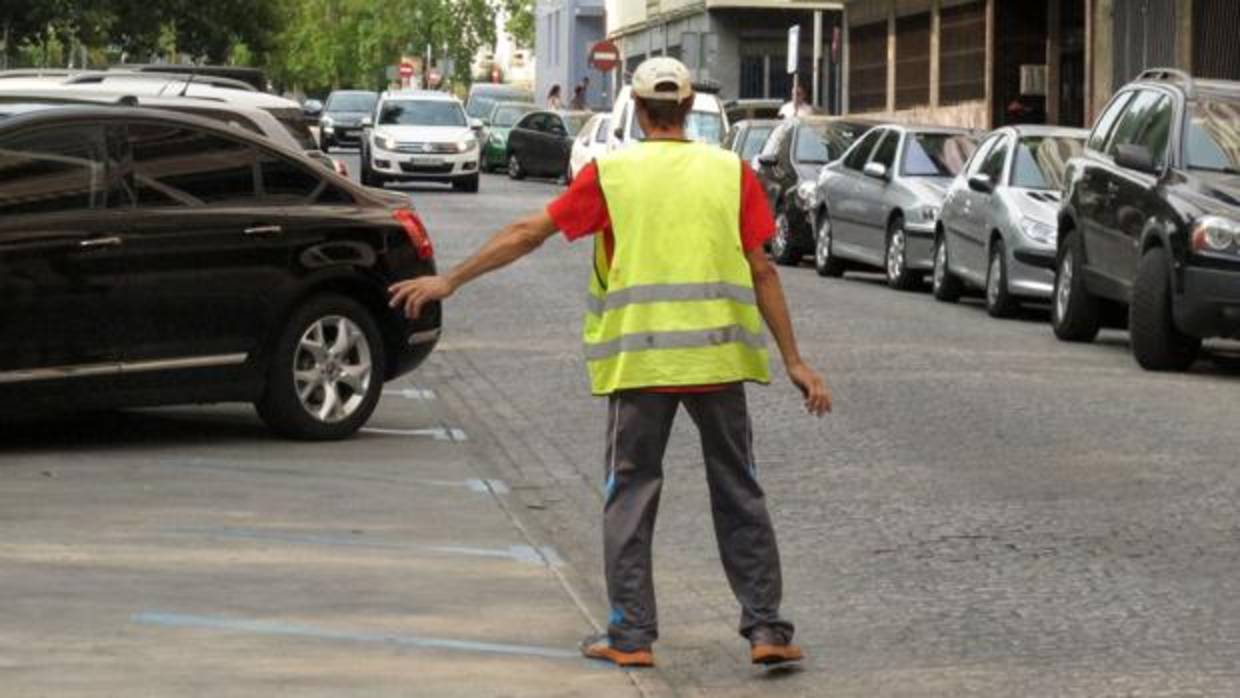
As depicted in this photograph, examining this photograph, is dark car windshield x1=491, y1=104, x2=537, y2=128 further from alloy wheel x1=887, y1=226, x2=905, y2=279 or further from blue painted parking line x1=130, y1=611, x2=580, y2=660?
blue painted parking line x1=130, y1=611, x2=580, y2=660

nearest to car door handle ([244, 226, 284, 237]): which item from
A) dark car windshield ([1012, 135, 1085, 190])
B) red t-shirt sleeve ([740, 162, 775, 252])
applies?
red t-shirt sleeve ([740, 162, 775, 252])

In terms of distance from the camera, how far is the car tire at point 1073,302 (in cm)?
2119

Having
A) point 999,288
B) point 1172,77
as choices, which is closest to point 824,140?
point 999,288

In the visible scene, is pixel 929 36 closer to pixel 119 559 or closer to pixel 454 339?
pixel 454 339

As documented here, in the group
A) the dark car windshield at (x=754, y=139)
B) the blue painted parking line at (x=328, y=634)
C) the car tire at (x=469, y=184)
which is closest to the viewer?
the blue painted parking line at (x=328, y=634)

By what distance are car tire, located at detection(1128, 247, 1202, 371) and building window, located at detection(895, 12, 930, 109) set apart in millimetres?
34859

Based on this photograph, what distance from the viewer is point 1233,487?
1284cm

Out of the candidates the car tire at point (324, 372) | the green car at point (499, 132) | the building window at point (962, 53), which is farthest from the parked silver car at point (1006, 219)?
the green car at point (499, 132)

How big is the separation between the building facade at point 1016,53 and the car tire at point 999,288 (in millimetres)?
13348

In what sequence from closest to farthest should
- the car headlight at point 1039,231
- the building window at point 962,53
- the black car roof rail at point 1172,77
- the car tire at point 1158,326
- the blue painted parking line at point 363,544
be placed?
the blue painted parking line at point 363,544 < the car tire at point 1158,326 < the black car roof rail at point 1172,77 < the car headlight at point 1039,231 < the building window at point 962,53

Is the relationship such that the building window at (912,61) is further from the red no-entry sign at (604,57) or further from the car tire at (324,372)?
the car tire at (324,372)

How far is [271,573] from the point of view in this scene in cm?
1026

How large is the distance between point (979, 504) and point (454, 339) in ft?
30.3

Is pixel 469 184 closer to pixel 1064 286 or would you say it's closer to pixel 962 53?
pixel 962 53
